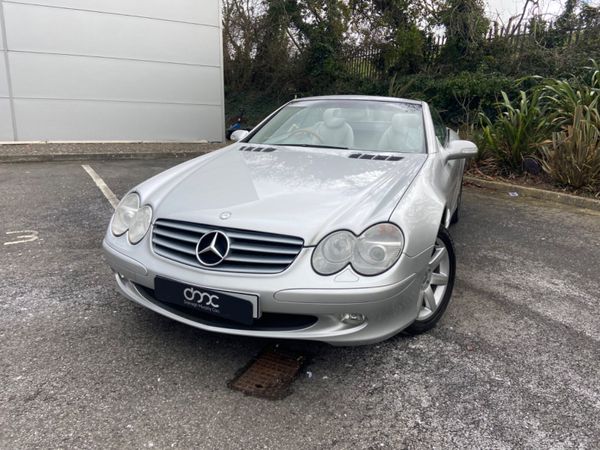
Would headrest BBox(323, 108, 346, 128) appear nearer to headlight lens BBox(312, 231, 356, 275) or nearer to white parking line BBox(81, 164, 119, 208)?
headlight lens BBox(312, 231, 356, 275)

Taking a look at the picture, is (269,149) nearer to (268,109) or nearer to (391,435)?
(391,435)

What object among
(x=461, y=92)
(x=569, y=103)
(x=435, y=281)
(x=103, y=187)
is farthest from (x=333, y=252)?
(x=461, y=92)

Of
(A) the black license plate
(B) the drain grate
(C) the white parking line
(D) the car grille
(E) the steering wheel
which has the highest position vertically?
(E) the steering wheel

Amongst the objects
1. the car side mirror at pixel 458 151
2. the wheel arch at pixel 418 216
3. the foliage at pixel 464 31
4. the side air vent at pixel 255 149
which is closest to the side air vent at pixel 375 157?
the wheel arch at pixel 418 216

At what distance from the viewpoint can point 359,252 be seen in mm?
2051

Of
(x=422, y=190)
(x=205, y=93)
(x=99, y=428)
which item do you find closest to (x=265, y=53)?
(x=205, y=93)

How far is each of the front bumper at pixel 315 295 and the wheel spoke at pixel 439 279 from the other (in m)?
0.47

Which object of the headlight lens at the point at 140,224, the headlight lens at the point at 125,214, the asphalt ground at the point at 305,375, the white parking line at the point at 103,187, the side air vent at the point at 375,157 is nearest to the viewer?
the asphalt ground at the point at 305,375

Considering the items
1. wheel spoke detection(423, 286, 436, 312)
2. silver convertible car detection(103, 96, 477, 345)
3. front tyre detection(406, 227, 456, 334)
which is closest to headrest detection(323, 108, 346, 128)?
silver convertible car detection(103, 96, 477, 345)

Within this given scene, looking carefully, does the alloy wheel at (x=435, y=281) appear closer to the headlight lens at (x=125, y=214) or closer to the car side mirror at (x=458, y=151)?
the car side mirror at (x=458, y=151)

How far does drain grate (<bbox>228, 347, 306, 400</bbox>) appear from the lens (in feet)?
6.80

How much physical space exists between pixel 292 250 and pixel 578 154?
5443mm

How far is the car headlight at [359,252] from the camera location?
2.03m

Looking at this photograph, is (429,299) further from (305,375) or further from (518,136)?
(518,136)
